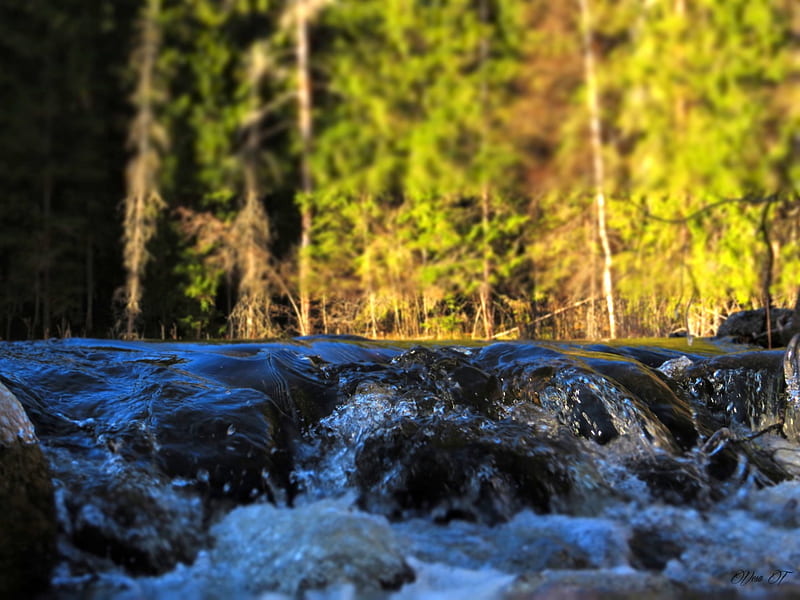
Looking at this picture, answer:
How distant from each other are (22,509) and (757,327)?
348 cm

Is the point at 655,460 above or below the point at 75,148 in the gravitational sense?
below

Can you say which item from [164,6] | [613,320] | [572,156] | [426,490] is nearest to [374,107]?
[572,156]

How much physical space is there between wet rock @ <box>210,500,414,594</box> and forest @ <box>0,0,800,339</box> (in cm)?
456

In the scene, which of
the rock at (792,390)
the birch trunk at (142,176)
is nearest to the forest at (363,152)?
the birch trunk at (142,176)

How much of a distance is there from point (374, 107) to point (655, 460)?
587 cm

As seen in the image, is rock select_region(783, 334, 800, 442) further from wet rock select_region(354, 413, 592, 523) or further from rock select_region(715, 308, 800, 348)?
rock select_region(715, 308, 800, 348)

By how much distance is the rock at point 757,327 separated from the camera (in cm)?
331

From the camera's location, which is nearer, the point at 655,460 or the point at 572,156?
the point at 655,460

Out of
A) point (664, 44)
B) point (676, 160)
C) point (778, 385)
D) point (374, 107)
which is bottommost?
point (778, 385)

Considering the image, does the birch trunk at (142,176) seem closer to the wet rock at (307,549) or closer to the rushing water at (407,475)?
the rushing water at (407,475)

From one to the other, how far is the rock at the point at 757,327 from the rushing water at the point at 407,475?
161 cm

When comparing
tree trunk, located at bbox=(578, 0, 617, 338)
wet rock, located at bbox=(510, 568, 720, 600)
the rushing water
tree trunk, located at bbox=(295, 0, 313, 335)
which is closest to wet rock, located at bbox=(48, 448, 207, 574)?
the rushing water

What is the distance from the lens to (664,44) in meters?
6.61

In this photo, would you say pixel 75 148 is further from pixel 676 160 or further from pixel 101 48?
pixel 676 160
